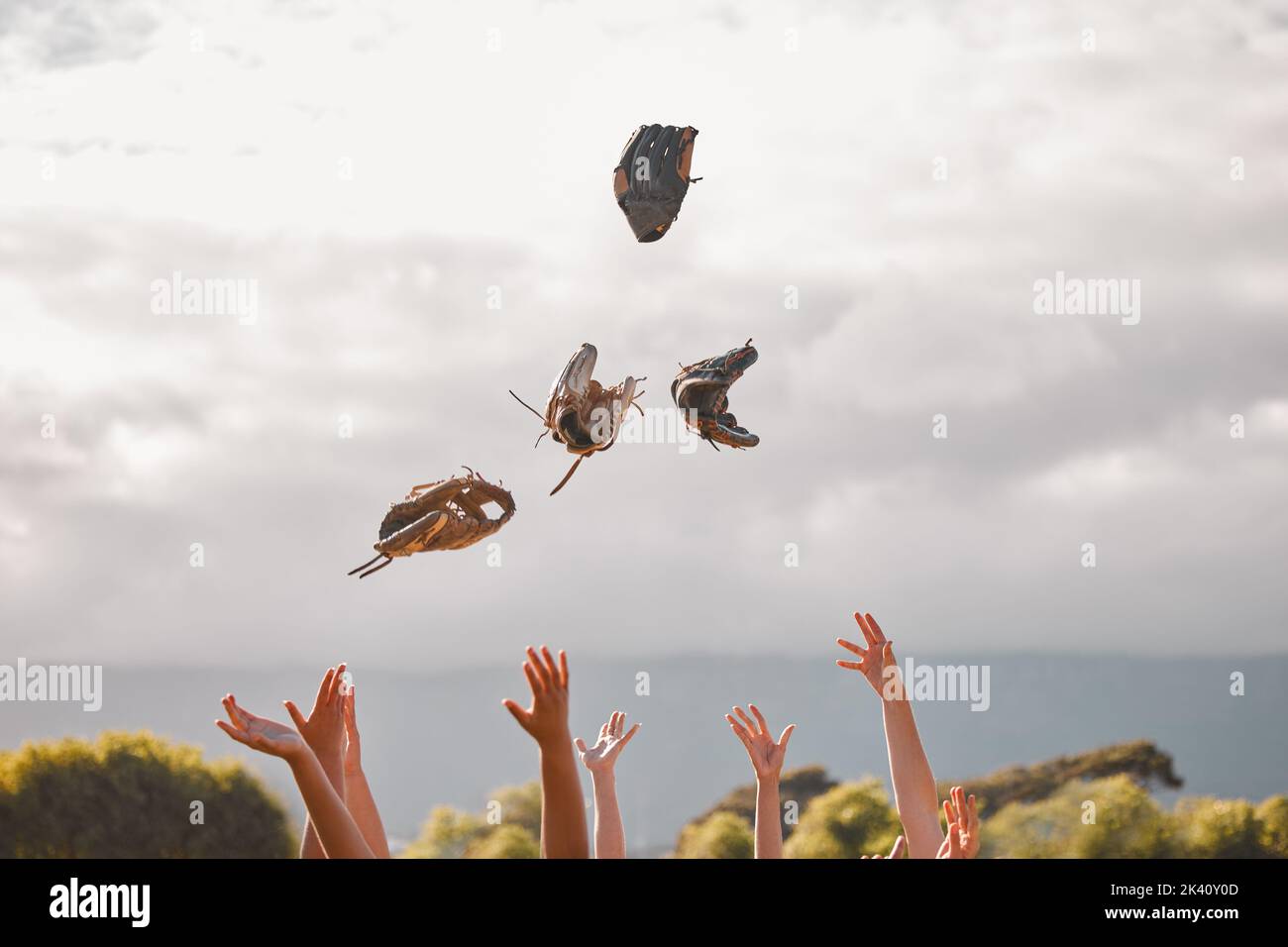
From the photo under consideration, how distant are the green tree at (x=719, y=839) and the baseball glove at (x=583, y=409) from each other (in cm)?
923

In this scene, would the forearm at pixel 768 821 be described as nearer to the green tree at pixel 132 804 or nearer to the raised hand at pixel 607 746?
the raised hand at pixel 607 746

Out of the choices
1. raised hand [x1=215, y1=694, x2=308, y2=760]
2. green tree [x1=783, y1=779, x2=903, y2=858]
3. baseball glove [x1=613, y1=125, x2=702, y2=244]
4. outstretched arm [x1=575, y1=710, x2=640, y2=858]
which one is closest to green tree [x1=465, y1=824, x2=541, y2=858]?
green tree [x1=783, y1=779, x2=903, y2=858]

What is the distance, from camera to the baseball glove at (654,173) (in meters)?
10.2

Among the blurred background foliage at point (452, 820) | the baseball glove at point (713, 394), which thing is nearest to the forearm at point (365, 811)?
the baseball glove at point (713, 394)

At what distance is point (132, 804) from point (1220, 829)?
47.5 ft

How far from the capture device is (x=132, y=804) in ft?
55.0

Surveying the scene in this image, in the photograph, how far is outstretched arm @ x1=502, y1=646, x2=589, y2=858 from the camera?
4371 mm

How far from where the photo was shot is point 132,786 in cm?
1681

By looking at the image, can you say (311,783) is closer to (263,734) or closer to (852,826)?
(263,734)

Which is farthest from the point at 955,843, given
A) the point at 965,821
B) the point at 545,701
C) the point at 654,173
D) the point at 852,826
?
the point at 852,826

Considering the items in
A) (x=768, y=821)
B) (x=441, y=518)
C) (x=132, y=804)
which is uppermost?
(x=441, y=518)
